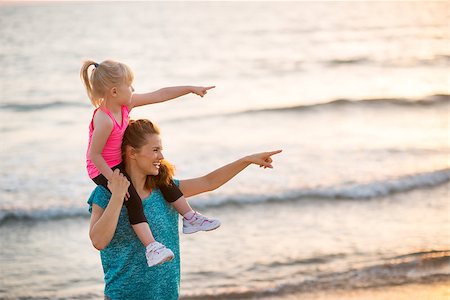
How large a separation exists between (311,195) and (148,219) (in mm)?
7200

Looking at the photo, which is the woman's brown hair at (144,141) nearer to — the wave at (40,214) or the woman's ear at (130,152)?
the woman's ear at (130,152)

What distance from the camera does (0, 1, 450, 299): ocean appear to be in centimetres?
812

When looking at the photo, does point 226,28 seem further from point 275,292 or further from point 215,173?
point 215,173

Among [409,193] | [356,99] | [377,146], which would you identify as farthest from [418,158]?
[356,99]

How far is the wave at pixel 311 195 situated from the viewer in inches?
413

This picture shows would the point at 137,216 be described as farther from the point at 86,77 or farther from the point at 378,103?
the point at 378,103

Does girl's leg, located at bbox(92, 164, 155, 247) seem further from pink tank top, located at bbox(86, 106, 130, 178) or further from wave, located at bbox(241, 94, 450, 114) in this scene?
wave, located at bbox(241, 94, 450, 114)

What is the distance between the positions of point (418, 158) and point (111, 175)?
10.2 m

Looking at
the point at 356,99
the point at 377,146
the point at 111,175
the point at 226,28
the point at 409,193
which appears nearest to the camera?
the point at 111,175

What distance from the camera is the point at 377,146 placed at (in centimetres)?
1438

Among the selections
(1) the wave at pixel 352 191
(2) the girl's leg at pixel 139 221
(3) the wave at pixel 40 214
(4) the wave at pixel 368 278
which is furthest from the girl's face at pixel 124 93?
(1) the wave at pixel 352 191

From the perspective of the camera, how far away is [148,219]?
3.98 m

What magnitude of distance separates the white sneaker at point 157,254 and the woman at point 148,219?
17cm

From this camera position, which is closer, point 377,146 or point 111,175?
point 111,175
